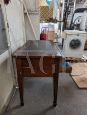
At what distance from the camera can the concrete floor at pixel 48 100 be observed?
1.58m

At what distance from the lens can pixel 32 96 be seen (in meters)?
→ 1.88

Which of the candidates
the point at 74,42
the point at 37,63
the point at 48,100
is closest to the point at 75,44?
the point at 74,42

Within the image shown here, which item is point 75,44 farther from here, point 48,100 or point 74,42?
point 48,100

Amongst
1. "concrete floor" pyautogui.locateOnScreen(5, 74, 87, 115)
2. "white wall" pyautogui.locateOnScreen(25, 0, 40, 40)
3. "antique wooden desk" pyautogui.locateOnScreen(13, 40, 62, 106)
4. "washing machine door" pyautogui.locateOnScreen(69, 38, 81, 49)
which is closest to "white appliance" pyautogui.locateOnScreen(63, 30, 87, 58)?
"washing machine door" pyautogui.locateOnScreen(69, 38, 81, 49)

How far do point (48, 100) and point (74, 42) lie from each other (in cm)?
195

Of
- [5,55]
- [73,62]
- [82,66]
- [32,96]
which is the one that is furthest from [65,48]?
[5,55]

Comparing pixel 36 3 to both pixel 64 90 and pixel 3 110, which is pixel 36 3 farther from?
pixel 3 110

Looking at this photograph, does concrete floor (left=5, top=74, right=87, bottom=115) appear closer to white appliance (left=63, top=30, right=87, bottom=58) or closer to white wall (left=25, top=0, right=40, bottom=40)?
white wall (left=25, top=0, right=40, bottom=40)

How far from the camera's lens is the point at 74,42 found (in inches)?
127

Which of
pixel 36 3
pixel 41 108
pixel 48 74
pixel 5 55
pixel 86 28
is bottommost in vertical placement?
pixel 41 108

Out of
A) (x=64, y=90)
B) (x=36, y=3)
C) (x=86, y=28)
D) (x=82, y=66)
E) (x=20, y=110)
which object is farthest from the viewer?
(x=86, y=28)

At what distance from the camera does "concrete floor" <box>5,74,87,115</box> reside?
1580 millimetres

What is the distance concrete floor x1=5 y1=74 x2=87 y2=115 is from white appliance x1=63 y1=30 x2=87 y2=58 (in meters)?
1.23

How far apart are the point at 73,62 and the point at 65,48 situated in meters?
0.45
